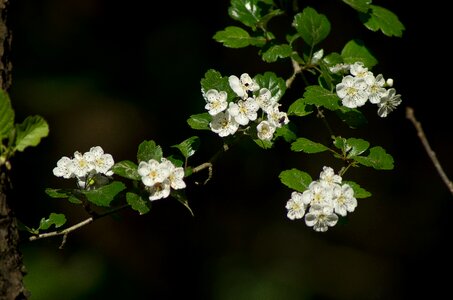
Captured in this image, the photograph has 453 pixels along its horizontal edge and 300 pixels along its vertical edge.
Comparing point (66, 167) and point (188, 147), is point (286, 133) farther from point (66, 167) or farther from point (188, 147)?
point (66, 167)

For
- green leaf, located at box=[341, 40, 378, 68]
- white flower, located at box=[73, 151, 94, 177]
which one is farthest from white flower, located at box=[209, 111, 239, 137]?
green leaf, located at box=[341, 40, 378, 68]

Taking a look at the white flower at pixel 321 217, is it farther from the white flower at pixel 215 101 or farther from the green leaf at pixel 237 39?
the green leaf at pixel 237 39

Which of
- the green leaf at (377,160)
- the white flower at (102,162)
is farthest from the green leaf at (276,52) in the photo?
the white flower at (102,162)

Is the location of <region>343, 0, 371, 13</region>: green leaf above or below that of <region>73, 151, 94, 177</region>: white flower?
above

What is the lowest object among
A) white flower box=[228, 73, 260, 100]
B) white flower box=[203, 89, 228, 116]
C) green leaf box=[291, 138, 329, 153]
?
green leaf box=[291, 138, 329, 153]

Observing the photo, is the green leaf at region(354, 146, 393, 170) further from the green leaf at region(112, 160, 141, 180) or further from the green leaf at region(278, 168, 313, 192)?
the green leaf at region(112, 160, 141, 180)

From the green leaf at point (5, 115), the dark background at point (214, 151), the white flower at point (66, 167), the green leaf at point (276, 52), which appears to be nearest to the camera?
the green leaf at point (5, 115)

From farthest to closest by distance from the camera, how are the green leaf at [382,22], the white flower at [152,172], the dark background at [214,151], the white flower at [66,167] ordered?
the dark background at [214,151] → the green leaf at [382,22] → the white flower at [66,167] → the white flower at [152,172]
